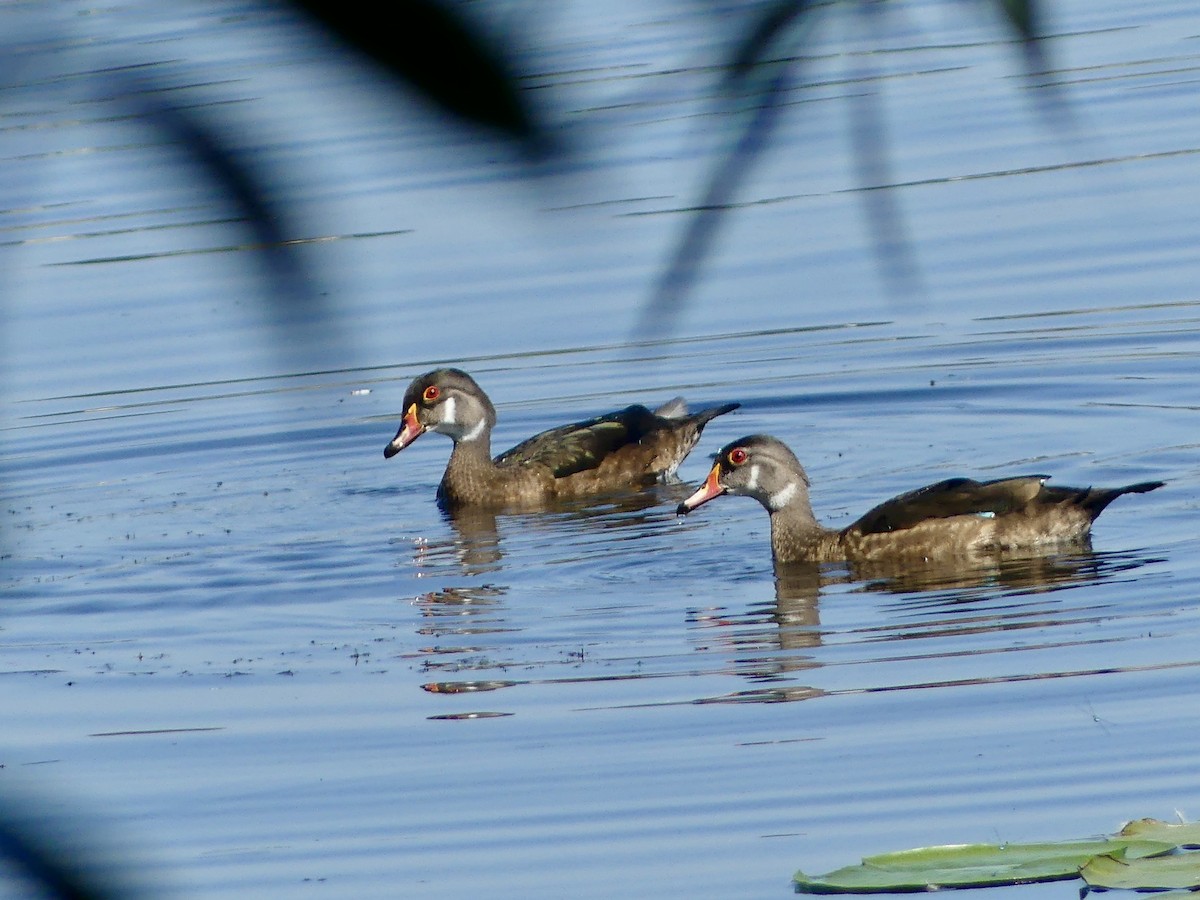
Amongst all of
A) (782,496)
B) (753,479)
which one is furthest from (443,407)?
A: (782,496)

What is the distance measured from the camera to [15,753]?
7.79 meters

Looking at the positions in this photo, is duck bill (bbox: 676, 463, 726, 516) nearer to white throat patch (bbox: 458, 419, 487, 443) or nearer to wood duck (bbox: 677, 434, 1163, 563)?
wood duck (bbox: 677, 434, 1163, 563)

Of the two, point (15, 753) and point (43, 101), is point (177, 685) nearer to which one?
point (15, 753)

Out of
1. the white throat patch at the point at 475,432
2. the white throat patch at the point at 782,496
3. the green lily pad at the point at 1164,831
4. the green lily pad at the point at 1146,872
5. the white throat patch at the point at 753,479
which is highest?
the white throat patch at the point at 475,432

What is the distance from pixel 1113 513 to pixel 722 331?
180 inches

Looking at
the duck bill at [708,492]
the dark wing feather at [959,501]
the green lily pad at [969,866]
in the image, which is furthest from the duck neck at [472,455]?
the green lily pad at [969,866]

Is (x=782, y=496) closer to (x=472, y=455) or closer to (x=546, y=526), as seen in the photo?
(x=546, y=526)

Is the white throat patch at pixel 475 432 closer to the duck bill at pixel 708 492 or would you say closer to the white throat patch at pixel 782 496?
the duck bill at pixel 708 492

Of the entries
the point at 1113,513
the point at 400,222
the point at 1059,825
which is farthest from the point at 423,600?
the point at 400,222

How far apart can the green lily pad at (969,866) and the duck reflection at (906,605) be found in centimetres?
199

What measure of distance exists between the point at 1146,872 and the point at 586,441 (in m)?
7.59

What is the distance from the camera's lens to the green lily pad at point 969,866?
567cm

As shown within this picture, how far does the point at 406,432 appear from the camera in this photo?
44.3ft

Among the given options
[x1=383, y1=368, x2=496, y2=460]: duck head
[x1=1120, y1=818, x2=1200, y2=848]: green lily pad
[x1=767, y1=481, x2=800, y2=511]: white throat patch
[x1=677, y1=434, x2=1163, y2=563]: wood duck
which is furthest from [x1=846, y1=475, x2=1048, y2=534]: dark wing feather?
[x1=1120, y1=818, x2=1200, y2=848]: green lily pad
